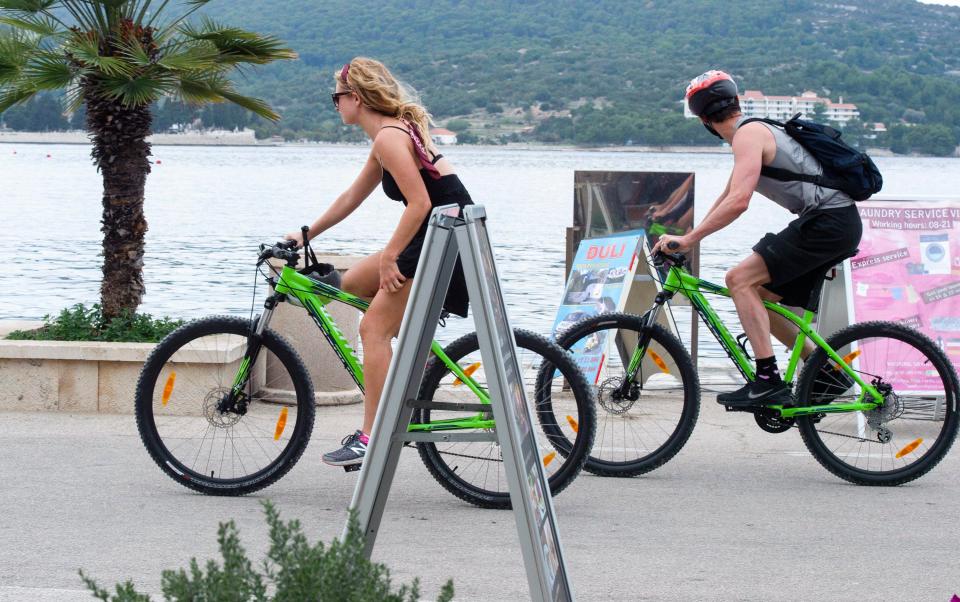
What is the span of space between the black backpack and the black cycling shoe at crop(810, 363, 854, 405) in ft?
2.75

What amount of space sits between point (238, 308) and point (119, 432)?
9.29 metres

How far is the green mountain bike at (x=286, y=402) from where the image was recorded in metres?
5.56

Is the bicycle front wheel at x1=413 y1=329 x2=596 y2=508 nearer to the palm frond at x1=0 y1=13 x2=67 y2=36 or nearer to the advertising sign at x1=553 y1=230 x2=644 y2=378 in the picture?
the advertising sign at x1=553 y1=230 x2=644 y2=378

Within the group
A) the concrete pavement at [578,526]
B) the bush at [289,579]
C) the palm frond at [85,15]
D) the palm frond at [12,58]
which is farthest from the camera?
the palm frond at [85,15]

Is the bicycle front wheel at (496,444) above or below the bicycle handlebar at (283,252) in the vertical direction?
below

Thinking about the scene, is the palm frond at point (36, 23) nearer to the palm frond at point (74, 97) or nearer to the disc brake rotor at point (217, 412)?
the palm frond at point (74, 97)

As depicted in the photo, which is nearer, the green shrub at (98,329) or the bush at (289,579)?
the bush at (289,579)

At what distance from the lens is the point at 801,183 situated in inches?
236

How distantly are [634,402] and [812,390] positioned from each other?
851mm

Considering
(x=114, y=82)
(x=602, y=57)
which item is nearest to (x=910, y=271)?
(x=114, y=82)

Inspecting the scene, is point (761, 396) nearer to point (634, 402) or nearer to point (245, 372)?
point (634, 402)

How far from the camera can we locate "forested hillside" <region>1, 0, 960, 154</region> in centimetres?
7112

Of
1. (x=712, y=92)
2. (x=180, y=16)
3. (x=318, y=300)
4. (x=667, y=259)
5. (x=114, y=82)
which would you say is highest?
(x=180, y=16)

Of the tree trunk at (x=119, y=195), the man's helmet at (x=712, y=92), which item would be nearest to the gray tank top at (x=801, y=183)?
the man's helmet at (x=712, y=92)
